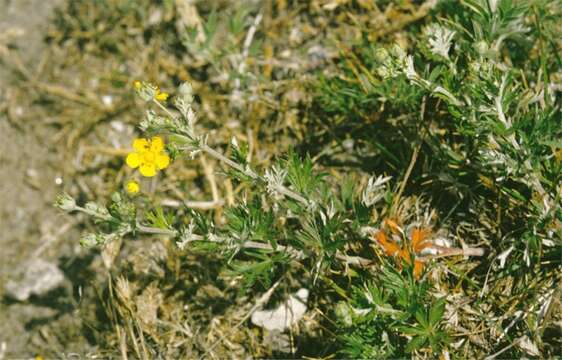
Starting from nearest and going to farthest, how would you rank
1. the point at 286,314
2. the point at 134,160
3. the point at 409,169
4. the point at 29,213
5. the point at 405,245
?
the point at 134,160
the point at 405,245
the point at 409,169
the point at 286,314
the point at 29,213

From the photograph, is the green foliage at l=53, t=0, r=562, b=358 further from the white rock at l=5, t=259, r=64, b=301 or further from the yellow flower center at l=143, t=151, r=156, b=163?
the white rock at l=5, t=259, r=64, b=301

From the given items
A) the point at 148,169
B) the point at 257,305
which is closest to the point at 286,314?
the point at 257,305

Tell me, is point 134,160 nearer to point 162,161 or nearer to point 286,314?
point 162,161

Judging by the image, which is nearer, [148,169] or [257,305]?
[148,169]

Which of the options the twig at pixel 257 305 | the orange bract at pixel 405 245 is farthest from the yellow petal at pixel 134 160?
the orange bract at pixel 405 245

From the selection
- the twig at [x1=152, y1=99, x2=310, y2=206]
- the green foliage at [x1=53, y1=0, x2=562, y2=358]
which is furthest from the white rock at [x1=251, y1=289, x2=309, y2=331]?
the twig at [x1=152, y1=99, x2=310, y2=206]
